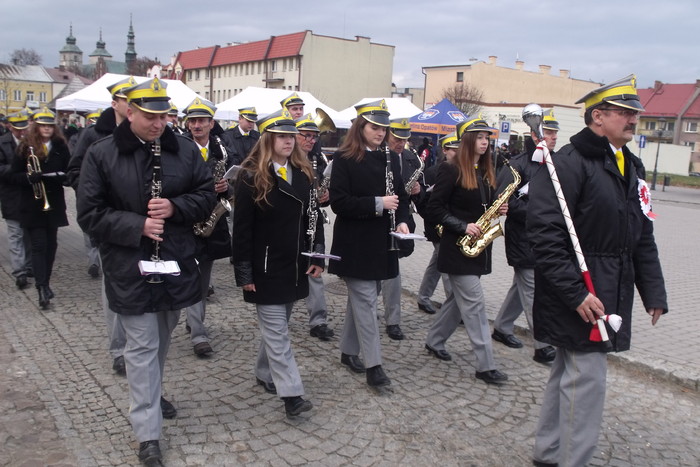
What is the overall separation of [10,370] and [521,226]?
180 inches

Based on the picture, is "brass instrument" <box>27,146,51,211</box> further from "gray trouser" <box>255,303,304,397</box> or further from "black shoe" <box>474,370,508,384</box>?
"black shoe" <box>474,370,508,384</box>

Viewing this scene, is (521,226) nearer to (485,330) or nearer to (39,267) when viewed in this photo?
(485,330)

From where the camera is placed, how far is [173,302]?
3.83m

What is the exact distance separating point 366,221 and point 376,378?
1210 millimetres

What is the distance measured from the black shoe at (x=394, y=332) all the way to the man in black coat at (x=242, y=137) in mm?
2945

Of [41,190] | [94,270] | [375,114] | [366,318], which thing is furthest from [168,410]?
[94,270]

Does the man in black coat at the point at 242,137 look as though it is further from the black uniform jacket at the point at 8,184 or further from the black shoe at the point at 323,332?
the black shoe at the point at 323,332

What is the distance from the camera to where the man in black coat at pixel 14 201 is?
730cm

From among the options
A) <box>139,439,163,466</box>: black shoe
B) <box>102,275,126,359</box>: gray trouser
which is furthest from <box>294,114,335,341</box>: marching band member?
<box>139,439,163,466</box>: black shoe

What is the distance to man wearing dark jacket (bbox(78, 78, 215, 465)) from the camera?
369cm

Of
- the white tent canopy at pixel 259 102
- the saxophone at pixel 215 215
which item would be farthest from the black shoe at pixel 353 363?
the white tent canopy at pixel 259 102

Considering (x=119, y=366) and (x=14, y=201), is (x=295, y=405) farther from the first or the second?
(x=14, y=201)

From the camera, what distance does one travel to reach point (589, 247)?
3473mm

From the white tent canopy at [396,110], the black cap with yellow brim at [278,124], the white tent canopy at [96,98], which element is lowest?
the black cap with yellow brim at [278,124]
